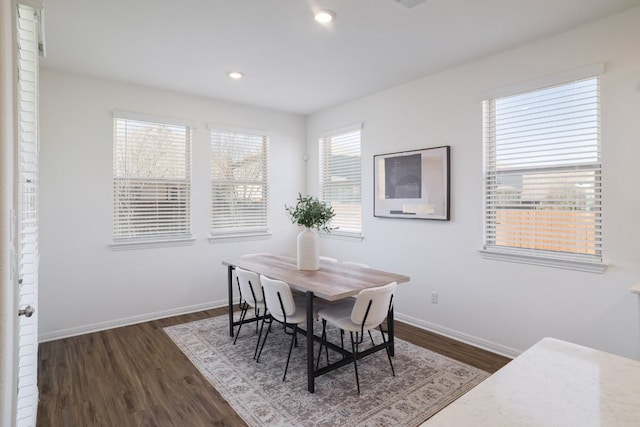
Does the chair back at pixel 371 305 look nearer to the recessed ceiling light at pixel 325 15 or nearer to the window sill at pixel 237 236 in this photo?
the recessed ceiling light at pixel 325 15

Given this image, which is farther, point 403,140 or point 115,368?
point 403,140

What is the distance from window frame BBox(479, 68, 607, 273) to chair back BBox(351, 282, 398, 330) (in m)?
1.31

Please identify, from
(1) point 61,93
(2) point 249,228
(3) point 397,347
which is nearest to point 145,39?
(1) point 61,93

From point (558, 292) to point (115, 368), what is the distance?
3803 mm

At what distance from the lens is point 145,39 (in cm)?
299

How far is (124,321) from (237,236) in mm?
1685

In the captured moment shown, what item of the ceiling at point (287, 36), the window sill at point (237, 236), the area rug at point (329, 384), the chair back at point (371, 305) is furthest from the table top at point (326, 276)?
the ceiling at point (287, 36)

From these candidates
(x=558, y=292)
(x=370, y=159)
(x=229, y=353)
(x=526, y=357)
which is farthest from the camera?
(x=370, y=159)

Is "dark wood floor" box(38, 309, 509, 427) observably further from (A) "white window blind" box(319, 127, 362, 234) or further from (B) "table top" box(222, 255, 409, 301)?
(A) "white window blind" box(319, 127, 362, 234)

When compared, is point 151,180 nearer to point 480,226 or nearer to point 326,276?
point 326,276

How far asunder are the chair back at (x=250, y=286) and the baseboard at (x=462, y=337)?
1.87m

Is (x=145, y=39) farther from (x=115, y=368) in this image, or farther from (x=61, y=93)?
(x=115, y=368)

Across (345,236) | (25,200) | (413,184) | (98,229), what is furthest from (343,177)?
(25,200)

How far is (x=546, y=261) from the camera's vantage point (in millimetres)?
2980
